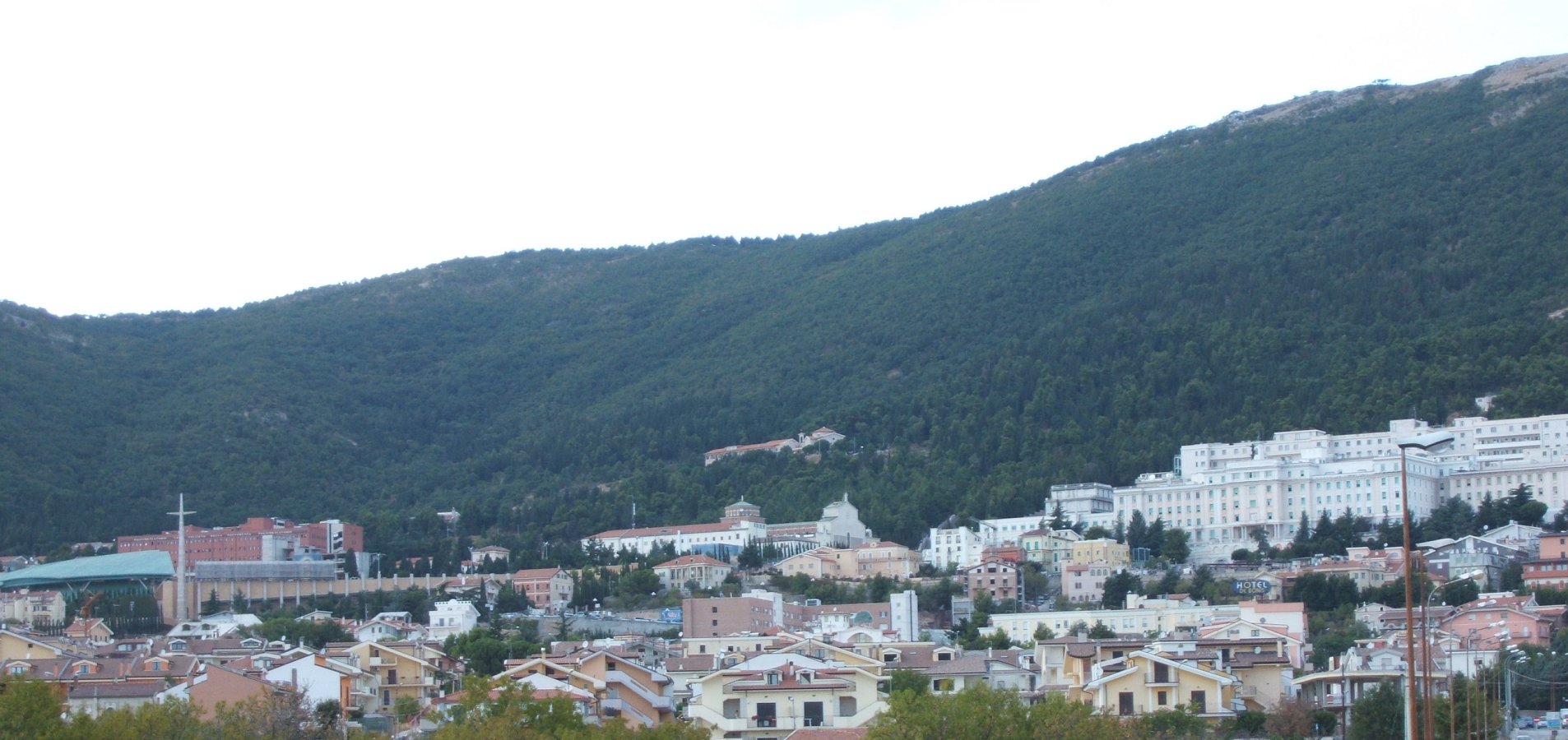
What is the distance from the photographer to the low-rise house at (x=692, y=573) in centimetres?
10719

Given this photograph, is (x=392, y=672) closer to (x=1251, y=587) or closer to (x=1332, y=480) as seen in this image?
(x=1251, y=587)

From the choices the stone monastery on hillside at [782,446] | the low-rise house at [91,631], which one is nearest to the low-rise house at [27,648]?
the low-rise house at [91,631]

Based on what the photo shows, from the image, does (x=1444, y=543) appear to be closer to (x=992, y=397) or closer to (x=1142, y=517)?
(x=1142, y=517)

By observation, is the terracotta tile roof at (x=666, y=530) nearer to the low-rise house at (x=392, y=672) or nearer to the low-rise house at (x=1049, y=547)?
the low-rise house at (x=1049, y=547)

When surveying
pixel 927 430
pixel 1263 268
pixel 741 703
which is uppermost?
pixel 1263 268

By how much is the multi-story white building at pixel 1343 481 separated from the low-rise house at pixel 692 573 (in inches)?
718

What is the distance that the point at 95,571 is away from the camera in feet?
361

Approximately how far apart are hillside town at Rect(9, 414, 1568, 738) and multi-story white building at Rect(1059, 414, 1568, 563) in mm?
151

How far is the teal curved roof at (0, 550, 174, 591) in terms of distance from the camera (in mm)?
109750

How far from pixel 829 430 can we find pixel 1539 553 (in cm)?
5941

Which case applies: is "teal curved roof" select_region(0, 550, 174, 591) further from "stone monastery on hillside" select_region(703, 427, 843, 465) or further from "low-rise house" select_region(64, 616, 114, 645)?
"stone monastery on hillside" select_region(703, 427, 843, 465)

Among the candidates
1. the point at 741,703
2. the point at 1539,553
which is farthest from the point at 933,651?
the point at 1539,553

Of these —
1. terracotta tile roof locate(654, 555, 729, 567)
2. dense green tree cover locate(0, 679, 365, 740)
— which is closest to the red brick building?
terracotta tile roof locate(654, 555, 729, 567)

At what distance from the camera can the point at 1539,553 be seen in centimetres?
9312
